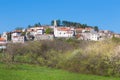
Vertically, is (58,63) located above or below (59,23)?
below

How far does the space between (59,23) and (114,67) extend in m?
128

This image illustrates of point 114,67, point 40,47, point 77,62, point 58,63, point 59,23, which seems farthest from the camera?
point 59,23

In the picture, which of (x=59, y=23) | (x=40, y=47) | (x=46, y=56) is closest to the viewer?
(x=46, y=56)

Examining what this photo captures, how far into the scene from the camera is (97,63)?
31.0 m

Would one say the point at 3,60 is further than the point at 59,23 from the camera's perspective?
No

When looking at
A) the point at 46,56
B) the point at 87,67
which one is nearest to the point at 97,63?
the point at 87,67

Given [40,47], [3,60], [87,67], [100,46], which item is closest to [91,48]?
[100,46]

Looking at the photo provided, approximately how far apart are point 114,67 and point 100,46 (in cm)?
449

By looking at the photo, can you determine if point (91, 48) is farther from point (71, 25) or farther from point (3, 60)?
point (71, 25)

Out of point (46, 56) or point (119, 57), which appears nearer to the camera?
point (119, 57)

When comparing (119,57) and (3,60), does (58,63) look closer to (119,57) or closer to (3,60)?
(3,60)

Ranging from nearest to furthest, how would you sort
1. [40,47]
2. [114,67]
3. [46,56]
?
1. [114,67]
2. [46,56]
3. [40,47]

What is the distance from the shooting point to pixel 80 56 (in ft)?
109

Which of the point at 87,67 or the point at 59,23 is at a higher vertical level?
the point at 59,23
